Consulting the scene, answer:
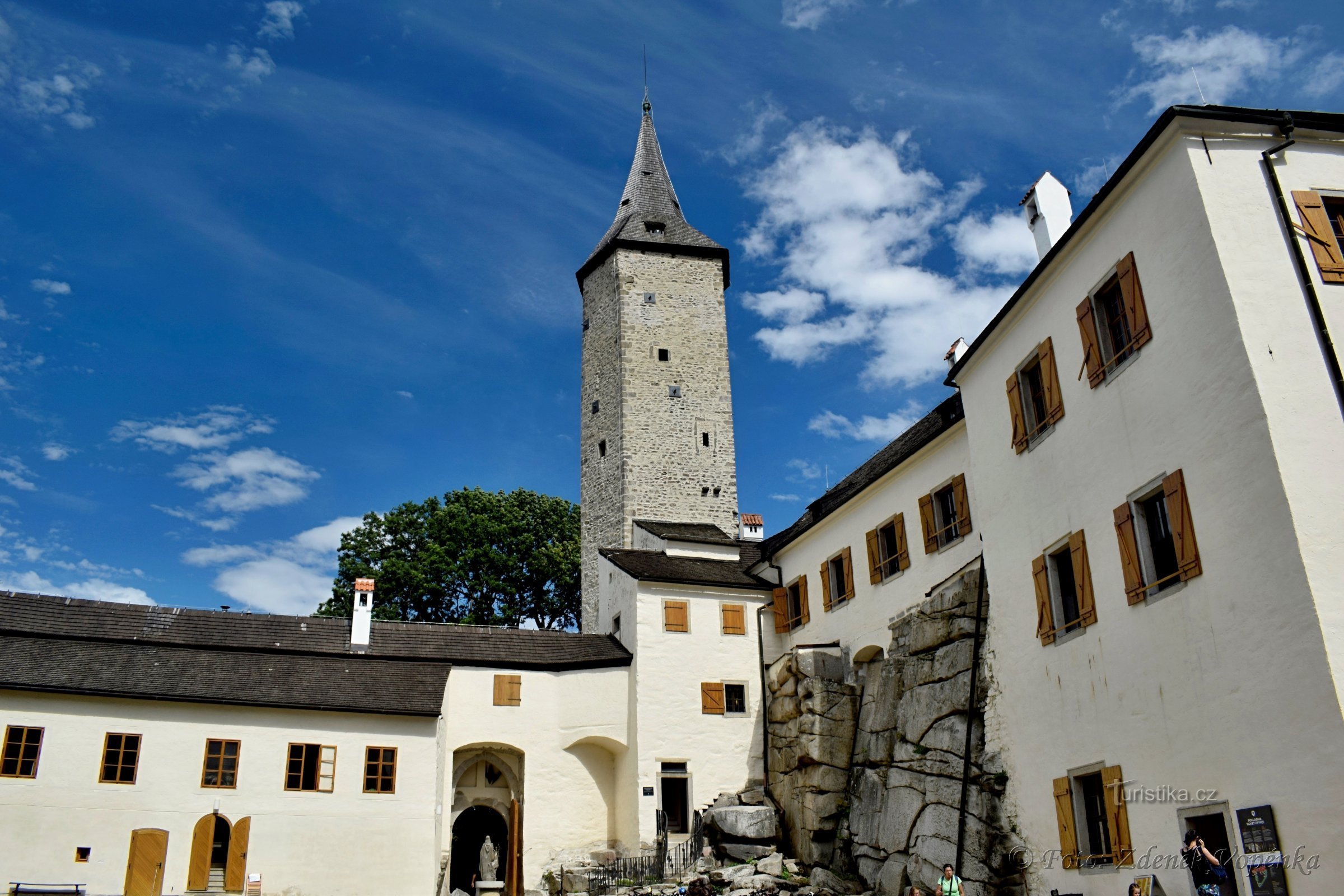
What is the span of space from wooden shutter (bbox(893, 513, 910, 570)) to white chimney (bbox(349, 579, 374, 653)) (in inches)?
518

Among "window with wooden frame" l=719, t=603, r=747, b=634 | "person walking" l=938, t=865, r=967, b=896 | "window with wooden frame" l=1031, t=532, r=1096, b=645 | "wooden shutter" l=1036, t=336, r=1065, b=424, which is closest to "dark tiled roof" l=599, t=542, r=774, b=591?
"window with wooden frame" l=719, t=603, r=747, b=634

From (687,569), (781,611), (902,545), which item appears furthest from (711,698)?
(902,545)

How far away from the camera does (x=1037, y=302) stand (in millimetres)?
17734

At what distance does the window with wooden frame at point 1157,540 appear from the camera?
13.3 meters

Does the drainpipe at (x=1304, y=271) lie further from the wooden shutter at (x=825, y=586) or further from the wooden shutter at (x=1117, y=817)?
the wooden shutter at (x=825, y=586)

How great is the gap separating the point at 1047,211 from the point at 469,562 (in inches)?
1174

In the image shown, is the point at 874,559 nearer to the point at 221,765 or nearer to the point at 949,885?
the point at 949,885

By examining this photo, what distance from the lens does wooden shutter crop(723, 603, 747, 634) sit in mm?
28531

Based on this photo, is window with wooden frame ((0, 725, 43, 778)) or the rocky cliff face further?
window with wooden frame ((0, 725, 43, 778))

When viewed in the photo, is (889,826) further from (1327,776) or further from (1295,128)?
(1295,128)

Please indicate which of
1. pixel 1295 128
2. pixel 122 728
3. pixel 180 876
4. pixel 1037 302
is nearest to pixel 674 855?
pixel 180 876

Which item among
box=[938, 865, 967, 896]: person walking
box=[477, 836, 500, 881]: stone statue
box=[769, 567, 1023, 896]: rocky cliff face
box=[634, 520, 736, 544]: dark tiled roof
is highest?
box=[634, 520, 736, 544]: dark tiled roof

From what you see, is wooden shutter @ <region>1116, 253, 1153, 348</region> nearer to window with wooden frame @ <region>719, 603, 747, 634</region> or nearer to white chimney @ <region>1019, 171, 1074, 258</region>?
white chimney @ <region>1019, 171, 1074, 258</region>

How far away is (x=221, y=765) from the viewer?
22656 millimetres
